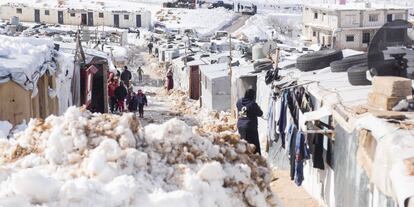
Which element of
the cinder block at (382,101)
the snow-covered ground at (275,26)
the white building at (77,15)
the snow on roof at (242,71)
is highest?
the white building at (77,15)

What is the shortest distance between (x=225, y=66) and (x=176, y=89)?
5.52 metres

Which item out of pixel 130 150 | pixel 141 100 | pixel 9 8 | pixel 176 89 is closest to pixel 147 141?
pixel 130 150

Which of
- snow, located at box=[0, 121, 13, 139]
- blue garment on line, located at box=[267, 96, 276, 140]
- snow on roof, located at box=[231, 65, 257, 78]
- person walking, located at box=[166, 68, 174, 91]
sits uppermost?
snow on roof, located at box=[231, 65, 257, 78]

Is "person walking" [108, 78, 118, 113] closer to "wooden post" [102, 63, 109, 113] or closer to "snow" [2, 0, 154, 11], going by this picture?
"wooden post" [102, 63, 109, 113]

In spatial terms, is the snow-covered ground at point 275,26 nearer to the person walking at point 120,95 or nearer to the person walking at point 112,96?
the person walking at point 112,96

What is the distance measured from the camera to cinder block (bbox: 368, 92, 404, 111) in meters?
8.12

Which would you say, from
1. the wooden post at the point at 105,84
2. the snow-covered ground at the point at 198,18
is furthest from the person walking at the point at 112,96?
the snow-covered ground at the point at 198,18

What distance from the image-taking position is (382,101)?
8.26 metres

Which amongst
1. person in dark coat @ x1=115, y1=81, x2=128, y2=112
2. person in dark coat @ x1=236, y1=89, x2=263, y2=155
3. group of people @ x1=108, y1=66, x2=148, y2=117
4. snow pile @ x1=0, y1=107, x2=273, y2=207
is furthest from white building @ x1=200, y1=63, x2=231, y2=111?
snow pile @ x1=0, y1=107, x2=273, y2=207

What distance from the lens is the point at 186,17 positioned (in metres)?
79.2

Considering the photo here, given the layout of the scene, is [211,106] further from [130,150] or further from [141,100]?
[130,150]

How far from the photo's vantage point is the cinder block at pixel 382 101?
812 cm

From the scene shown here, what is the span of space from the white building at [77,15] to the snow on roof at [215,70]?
157ft

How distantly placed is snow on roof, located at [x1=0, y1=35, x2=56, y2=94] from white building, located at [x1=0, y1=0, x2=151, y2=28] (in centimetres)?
5589
